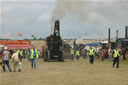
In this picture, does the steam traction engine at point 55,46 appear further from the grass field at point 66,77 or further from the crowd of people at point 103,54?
the grass field at point 66,77

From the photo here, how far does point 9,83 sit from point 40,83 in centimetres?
119

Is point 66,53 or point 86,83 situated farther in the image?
point 66,53

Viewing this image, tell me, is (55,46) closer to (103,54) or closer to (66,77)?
(103,54)

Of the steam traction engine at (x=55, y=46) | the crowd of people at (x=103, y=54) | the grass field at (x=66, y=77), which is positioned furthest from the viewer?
the steam traction engine at (x=55, y=46)

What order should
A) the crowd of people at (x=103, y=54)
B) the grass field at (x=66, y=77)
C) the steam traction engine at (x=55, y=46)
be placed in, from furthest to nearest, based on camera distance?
the steam traction engine at (x=55, y=46)
the crowd of people at (x=103, y=54)
the grass field at (x=66, y=77)

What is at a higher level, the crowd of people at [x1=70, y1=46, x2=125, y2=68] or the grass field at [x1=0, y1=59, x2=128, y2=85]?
the crowd of people at [x1=70, y1=46, x2=125, y2=68]

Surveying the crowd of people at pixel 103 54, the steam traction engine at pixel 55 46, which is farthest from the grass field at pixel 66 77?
the steam traction engine at pixel 55 46

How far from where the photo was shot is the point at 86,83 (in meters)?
10.2

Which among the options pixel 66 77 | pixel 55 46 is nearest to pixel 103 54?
pixel 55 46

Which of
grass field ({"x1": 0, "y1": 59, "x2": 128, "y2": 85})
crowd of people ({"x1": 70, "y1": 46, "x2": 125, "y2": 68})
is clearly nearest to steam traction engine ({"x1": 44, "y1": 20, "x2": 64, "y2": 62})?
crowd of people ({"x1": 70, "y1": 46, "x2": 125, "y2": 68})

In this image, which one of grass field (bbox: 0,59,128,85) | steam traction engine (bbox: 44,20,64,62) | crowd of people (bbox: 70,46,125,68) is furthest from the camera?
steam traction engine (bbox: 44,20,64,62)

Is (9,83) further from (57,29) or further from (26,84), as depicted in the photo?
(57,29)

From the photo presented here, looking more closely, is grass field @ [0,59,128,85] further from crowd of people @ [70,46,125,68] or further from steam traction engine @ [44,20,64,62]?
steam traction engine @ [44,20,64,62]

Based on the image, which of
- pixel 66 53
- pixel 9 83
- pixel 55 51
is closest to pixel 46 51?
pixel 55 51
